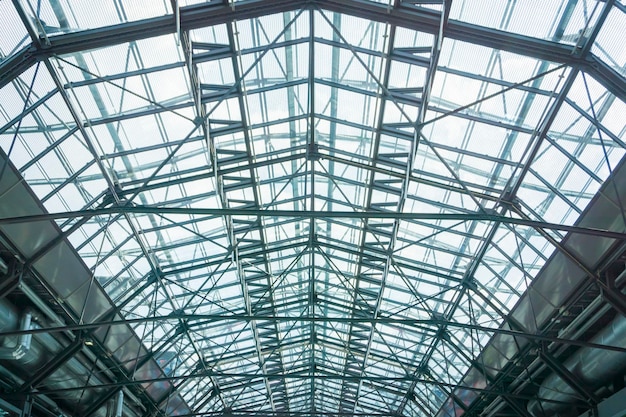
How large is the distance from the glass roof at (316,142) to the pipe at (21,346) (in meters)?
2.65

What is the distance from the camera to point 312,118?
18719 mm

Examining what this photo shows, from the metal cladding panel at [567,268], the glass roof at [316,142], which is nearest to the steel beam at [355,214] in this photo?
the glass roof at [316,142]

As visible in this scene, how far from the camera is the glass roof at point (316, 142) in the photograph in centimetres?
1414

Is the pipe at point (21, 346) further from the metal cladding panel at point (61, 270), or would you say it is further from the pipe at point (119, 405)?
the pipe at point (119, 405)

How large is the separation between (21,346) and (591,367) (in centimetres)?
1837

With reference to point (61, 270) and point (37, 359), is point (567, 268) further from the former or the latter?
point (37, 359)

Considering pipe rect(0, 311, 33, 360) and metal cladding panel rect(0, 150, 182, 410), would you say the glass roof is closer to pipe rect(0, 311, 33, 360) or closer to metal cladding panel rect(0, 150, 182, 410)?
metal cladding panel rect(0, 150, 182, 410)

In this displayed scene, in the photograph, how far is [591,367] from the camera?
19.6 m

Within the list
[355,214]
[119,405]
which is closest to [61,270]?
[119,405]

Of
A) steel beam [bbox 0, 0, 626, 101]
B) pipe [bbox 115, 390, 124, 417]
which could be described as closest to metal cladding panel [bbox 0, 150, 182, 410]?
pipe [bbox 115, 390, 124, 417]

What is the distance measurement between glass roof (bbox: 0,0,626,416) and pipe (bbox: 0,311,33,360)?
8.69 feet

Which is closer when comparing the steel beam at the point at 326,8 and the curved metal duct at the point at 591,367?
the steel beam at the point at 326,8

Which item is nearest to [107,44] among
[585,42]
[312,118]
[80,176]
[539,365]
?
[80,176]

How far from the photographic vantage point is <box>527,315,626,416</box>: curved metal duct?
17781 millimetres
